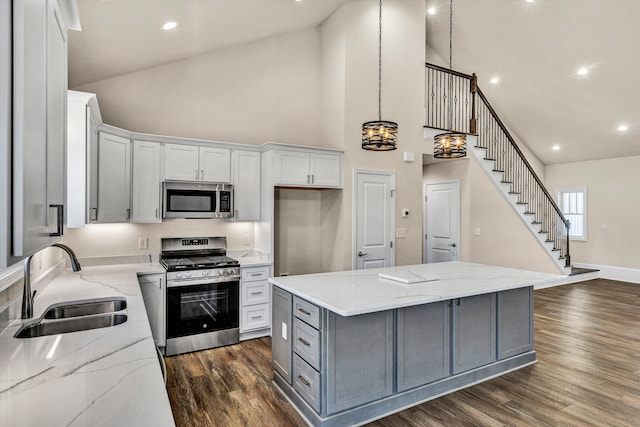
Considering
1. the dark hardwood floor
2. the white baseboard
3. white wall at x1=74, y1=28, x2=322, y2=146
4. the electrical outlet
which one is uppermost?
white wall at x1=74, y1=28, x2=322, y2=146

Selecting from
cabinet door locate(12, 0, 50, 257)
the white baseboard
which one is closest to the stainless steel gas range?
cabinet door locate(12, 0, 50, 257)

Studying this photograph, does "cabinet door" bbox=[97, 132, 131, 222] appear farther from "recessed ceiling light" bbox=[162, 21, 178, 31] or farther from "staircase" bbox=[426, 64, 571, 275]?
"staircase" bbox=[426, 64, 571, 275]

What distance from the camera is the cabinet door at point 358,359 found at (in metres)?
2.60

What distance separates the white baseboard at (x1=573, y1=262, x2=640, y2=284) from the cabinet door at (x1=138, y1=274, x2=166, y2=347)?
9365mm

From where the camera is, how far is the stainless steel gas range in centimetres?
395

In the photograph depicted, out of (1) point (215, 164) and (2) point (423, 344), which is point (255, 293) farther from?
(2) point (423, 344)

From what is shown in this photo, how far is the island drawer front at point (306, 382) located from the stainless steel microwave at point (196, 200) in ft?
7.15

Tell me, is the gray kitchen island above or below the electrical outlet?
below

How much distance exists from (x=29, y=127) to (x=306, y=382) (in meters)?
2.50

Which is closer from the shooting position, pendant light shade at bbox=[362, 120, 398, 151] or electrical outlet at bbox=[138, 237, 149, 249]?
pendant light shade at bbox=[362, 120, 398, 151]

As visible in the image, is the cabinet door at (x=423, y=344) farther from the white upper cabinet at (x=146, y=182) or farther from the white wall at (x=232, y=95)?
the white wall at (x=232, y=95)

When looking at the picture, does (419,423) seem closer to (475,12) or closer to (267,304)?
(267,304)

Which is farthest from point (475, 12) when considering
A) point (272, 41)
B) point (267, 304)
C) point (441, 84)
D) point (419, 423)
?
point (419, 423)

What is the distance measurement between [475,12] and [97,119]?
657 centimetres
